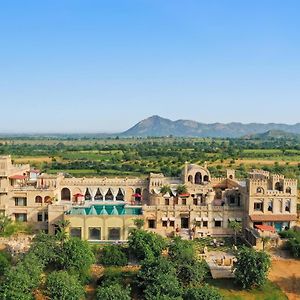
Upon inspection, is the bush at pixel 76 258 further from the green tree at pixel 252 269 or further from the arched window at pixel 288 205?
the arched window at pixel 288 205

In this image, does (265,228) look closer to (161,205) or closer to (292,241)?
(292,241)

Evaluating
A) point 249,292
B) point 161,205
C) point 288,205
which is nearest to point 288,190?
point 288,205

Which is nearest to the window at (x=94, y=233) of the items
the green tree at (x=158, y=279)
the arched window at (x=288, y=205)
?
the green tree at (x=158, y=279)

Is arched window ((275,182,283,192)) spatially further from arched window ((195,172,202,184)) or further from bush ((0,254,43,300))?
bush ((0,254,43,300))

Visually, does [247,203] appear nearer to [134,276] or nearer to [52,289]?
[134,276]

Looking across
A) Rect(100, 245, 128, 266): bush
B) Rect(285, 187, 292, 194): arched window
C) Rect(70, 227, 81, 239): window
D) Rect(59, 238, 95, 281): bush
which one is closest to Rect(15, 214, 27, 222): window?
Rect(70, 227, 81, 239): window

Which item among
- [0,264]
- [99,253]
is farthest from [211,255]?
[0,264]

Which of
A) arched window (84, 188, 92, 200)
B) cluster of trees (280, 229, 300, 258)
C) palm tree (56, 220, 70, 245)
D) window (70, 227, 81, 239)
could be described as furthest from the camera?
arched window (84, 188, 92, 200)
